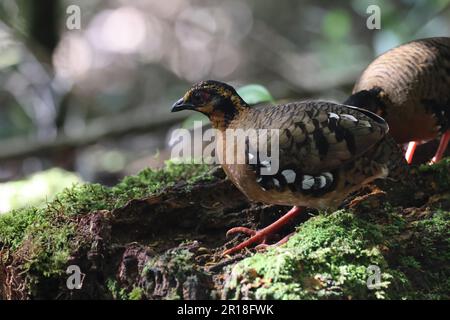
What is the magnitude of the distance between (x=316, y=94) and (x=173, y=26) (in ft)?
14.8

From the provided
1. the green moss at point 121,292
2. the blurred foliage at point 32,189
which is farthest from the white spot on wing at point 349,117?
the blurred foliage at point 32,189

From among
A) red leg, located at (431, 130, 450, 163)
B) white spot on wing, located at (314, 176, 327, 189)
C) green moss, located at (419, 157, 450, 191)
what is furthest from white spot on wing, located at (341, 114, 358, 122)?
red leg, located at (431, 130, 450, 163)

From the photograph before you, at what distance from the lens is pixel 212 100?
4.21 m

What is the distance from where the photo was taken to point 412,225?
381cm

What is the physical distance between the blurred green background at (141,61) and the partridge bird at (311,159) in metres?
3.19

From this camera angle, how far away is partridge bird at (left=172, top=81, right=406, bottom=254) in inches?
149

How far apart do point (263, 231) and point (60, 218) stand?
135 cm

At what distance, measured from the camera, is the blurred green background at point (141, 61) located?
28.3 feet

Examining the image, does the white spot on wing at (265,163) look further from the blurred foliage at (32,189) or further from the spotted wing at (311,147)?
the blurred foliage at (32,189)

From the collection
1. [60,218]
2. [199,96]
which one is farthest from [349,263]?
[60,218]

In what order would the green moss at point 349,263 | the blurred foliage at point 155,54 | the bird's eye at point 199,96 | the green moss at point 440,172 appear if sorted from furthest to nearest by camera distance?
the blurred foliage at point 155,54 → the green moss at point 440,172 → the bird's eye at point 199,96 → the green moss at point 349,263

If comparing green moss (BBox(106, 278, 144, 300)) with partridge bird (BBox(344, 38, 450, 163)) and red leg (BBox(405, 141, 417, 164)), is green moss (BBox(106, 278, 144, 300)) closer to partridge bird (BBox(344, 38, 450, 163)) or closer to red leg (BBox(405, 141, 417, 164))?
partridge bird (BBox(344, 38, 450, 163))

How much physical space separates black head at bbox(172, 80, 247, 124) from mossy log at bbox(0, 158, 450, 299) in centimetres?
53

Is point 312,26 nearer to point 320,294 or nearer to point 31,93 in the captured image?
point 31,93
